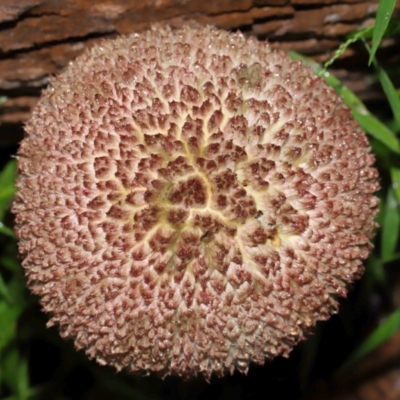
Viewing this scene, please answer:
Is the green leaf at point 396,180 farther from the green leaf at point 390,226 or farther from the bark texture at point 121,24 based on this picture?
the bark texture at point 121,24

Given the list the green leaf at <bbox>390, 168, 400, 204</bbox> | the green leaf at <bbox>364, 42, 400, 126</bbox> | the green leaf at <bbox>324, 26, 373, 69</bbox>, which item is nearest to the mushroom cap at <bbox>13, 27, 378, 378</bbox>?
the green leaf at <bbox>324, 26, 373, 69</bbox>

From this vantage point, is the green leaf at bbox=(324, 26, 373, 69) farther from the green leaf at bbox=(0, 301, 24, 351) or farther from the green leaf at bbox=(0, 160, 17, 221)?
the green leaf at bbox=(0, 301, 24, 351)

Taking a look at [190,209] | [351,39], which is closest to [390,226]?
[351,39]

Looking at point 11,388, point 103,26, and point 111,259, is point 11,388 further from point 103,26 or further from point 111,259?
point 103,26

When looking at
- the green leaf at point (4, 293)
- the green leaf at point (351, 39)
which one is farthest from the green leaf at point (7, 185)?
the green leaf at point (351, 39)

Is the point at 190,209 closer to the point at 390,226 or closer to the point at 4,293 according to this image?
the point at 4,293

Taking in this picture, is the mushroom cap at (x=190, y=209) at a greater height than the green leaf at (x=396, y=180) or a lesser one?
lesser
